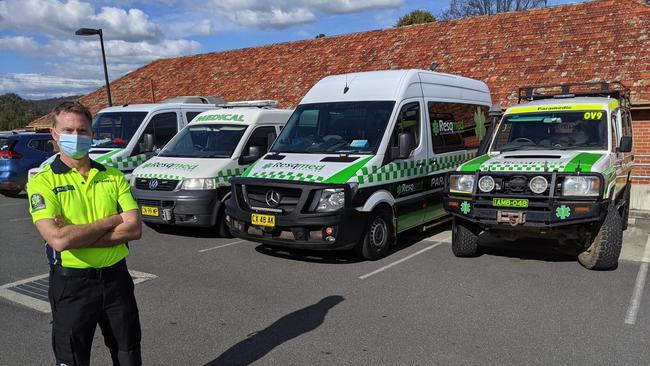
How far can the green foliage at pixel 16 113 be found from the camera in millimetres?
53000

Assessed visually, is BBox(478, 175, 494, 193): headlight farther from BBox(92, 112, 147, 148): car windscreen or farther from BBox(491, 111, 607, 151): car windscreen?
BBox(92, 112, 147, 148): car windscreen

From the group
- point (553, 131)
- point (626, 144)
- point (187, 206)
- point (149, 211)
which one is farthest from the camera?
point (149, 211)

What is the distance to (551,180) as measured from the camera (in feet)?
19.8

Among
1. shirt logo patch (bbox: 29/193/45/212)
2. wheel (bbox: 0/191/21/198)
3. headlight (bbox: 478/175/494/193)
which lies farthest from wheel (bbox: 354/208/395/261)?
wheel (bbox: 0/191/21/198)

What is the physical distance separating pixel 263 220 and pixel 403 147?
2.05 meters

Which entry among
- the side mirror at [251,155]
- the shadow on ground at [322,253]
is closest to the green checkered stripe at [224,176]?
the side mirror at [251,155]

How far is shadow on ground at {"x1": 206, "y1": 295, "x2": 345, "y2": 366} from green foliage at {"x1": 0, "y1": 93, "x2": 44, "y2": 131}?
5331 centimetres

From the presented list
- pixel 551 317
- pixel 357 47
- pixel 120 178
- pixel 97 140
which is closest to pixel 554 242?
pixel 551 317

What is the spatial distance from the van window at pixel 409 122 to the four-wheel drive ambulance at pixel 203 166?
2.45 metres

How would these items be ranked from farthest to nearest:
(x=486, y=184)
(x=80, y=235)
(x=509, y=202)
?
1. (x=486, y=184)
2. (x=509, y=202)
3. (x=80, y=235)

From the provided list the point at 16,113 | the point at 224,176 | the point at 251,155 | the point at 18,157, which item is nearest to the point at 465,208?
the point at 251,155

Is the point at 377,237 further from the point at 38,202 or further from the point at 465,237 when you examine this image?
the point at 38,202

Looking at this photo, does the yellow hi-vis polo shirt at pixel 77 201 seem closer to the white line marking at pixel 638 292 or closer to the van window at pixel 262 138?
the white line marking at pixel 638 292

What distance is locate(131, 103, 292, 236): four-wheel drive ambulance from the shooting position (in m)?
8.25
